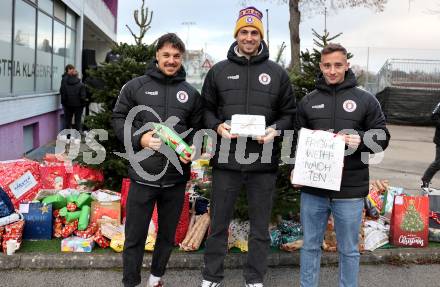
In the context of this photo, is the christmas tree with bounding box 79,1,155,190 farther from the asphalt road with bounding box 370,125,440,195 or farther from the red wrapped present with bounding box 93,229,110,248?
the asphalt road with bounding box 370,125,440,195

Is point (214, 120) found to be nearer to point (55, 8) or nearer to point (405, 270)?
point (405, 270)

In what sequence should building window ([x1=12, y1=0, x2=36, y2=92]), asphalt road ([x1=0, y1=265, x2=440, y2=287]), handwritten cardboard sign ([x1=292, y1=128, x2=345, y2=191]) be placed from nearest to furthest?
1. handwritten cardboard sign ([x1=292, y1=128, x2=345, y2=191])
2. asphalt road ([x1=0, y1=265, x2=440, y2=287])
3. building window ([x1=12, y1=0, x2=36, y2=92])

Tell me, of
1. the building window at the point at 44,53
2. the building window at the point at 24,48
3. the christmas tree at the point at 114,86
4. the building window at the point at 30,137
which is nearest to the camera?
the christmas tree at the point at 114,86

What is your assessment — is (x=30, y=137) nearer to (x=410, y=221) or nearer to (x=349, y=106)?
(x=410, y=221)

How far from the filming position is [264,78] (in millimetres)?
3627

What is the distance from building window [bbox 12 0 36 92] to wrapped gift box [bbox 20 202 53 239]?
4.97 meters

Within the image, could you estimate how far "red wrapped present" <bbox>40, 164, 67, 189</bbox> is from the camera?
5793 millimetres

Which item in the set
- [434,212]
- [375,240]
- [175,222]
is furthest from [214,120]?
[434,212]

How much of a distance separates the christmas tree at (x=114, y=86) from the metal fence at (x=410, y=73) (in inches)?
746

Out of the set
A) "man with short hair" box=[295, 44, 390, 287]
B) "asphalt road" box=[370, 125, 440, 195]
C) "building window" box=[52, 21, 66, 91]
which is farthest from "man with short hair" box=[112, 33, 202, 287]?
"building window" box=[52, 21, 66, 91]

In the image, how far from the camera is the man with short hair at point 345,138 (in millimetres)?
3340

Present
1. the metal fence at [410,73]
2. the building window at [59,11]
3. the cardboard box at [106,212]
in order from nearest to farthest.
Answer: the cardboard box at [106,212] < the building window at [59,11] < the metal fence at [410,73]

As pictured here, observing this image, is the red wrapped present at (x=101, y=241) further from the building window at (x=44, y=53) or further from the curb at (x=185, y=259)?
the building window at (x=44, y=53)

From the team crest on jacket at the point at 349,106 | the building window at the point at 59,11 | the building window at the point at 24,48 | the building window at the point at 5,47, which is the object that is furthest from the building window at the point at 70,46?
the team crest on jacket at the point at 349,106
